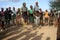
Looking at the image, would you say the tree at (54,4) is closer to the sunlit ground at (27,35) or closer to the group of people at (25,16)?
the group of people at (25,16)

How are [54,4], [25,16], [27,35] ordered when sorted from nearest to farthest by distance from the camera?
[27,35] < [25,16] < [54,4]

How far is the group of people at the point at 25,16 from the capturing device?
42.8ft

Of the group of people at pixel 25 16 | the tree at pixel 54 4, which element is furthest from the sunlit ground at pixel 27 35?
the tree at pixel 54 4

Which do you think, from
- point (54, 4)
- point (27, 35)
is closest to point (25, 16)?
Result: point (27, 35)

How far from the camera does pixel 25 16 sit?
13031 mm

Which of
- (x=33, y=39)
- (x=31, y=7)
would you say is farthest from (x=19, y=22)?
(x=33, y=39)

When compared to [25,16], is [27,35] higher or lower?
lower

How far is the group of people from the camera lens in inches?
513

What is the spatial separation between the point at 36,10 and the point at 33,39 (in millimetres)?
3919

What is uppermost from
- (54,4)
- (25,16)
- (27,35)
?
A: (25,16)

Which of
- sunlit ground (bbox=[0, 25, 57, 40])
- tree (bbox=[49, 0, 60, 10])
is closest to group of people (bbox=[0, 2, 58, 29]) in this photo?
sunlit ground (bbox=[0, 25, 57, 40])

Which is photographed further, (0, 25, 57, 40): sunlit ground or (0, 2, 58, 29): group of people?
(0, 2, 58, 29): group of people

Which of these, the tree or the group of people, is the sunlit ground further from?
the tree

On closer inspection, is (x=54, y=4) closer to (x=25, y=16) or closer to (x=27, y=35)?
(x=25, y=16)
